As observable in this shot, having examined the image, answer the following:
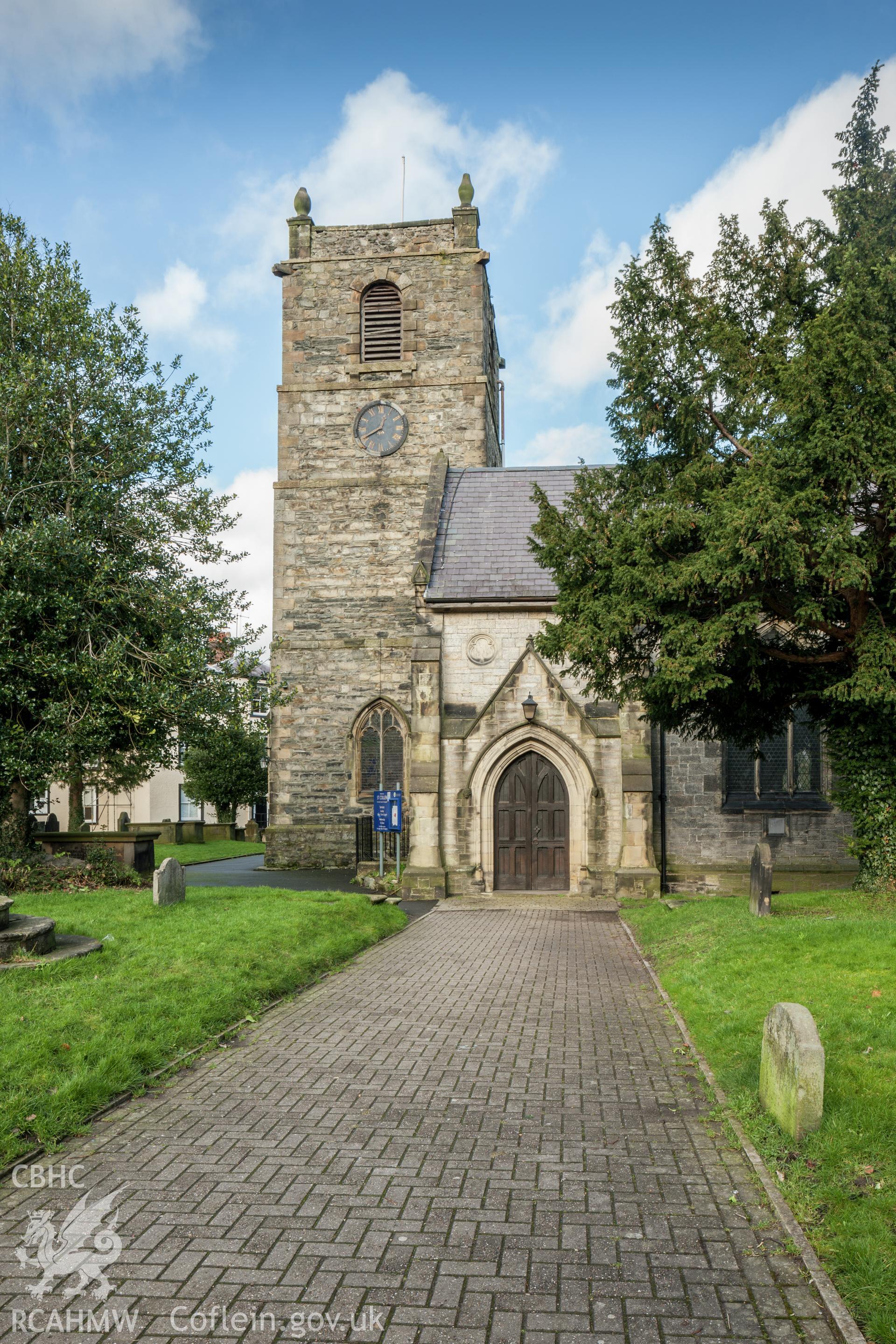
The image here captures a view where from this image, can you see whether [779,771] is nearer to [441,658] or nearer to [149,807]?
[441,658]

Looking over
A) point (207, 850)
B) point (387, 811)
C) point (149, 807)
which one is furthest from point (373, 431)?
point (149, 807)

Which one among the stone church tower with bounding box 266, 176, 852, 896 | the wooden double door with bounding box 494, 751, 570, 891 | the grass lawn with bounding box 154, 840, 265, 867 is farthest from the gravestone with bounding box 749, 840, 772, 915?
the grass lawn with bounding box 154, 840, 265, 867

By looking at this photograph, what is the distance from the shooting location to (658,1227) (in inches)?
183

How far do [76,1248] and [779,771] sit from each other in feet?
58.9

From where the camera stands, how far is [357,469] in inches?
1035

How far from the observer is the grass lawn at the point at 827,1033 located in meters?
4.41

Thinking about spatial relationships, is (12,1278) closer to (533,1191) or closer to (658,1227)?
(533,1191)

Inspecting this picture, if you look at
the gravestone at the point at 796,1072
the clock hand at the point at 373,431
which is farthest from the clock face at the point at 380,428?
the gravestone at the point at 796,1072

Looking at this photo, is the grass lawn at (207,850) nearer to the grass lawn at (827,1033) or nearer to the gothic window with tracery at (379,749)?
the gothic window with tracery at (379,749)

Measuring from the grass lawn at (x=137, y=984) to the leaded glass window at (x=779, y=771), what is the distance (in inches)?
329

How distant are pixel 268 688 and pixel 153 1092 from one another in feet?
39.9

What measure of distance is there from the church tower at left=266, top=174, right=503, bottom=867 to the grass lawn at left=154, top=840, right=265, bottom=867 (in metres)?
5.55

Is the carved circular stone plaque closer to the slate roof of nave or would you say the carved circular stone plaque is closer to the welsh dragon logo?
the slate roof of nave

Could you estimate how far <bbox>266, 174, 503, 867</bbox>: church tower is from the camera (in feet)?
82.5
